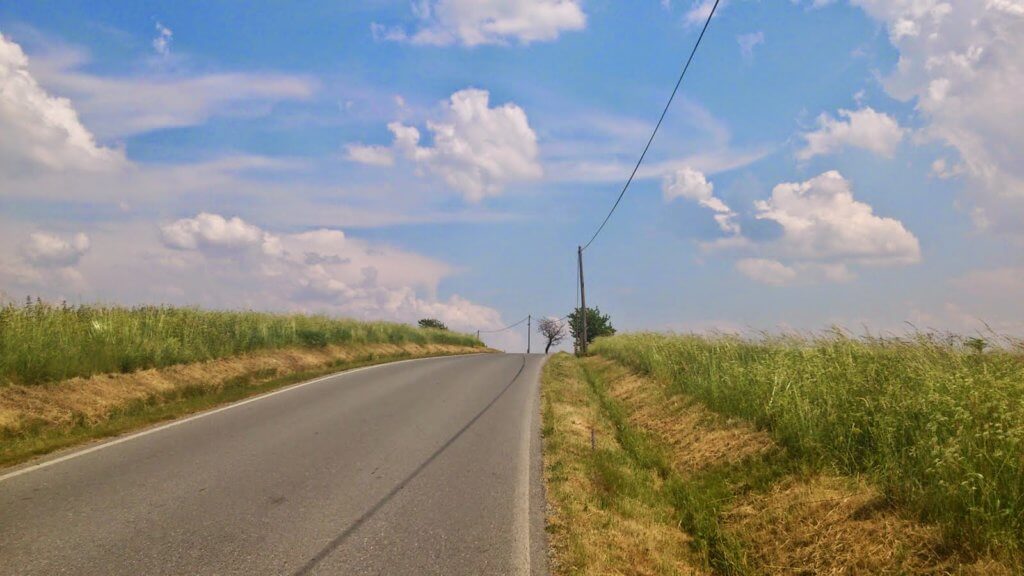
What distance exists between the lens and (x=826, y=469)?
21.0 ft

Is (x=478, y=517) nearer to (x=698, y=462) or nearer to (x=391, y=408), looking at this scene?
(x=698, y=462)

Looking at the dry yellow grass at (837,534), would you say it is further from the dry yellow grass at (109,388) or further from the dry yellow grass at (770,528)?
the dry yellow grass at (109,388)

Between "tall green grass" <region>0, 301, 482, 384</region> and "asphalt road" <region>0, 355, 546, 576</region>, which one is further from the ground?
"tall green grass" <region>0, 301, 482, 384</region>

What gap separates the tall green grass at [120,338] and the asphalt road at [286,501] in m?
3.73

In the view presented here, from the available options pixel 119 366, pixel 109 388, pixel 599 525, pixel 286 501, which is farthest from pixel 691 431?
pixel 119 366

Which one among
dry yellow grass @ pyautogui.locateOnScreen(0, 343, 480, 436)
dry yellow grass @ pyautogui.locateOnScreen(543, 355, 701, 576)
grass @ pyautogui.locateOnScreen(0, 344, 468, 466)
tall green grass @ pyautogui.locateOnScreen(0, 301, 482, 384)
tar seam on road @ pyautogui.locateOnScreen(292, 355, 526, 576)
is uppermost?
tall green grass @ pyautogui.locateOnScreen(0, 301, 482, 384)

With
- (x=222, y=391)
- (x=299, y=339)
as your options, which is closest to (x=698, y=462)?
(x=222, y=391)

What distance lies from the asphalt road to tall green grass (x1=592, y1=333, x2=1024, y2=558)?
3.17 metres

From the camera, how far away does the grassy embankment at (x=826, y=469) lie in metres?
4.83

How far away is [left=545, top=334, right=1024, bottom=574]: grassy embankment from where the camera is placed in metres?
4.83

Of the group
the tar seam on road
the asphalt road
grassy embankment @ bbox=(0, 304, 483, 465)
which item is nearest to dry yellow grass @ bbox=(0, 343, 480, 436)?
grassy embankment @ bbox=(0, 304, 483, 465)

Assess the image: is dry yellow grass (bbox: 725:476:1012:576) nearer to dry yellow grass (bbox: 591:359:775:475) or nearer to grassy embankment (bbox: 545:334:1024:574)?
grassy embankment (bbox: 545:334:1024:574)

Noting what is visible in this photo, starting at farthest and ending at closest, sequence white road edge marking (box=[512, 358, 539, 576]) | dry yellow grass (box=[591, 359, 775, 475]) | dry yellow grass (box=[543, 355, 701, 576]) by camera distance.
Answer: dry yellow grass (box=[591, 359, 775, 475])
dry yellow grass (box=[543, 355, 701, 576])
white road edge marking (box=[512, 358, 539, 576])

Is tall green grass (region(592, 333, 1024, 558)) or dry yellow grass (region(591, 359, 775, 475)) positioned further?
dry yellow grass (region(591, 359, 775, 475))
